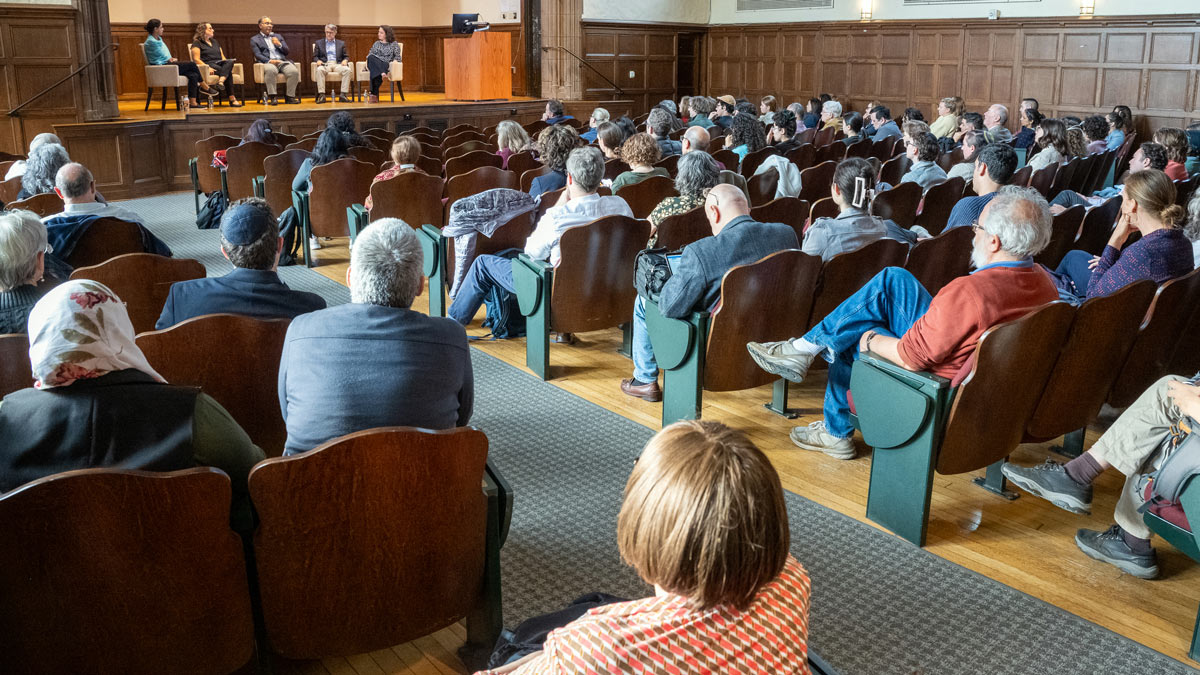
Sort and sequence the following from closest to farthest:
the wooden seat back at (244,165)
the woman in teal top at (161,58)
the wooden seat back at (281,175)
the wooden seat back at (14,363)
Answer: the wooden seat back at (14,363) → the wooden seat back at (281,175) → the wooden seat back at (244,165) → the woman in teal top at (161,58)

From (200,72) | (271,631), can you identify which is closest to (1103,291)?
(271,631)

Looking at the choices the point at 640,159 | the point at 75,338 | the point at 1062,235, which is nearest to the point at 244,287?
the point at 75,338

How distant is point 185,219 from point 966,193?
6.91 metres

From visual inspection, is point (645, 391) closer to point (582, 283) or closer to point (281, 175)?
point (582, 283)

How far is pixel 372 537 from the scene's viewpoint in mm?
2014

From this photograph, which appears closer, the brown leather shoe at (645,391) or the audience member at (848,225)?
the audience member at (848,225)

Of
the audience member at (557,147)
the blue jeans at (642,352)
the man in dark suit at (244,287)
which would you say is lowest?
the blue jeans at (642,352)

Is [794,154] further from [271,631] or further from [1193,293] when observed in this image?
[271,631]

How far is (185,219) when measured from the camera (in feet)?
29.3

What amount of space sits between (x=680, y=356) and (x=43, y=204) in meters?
3.59

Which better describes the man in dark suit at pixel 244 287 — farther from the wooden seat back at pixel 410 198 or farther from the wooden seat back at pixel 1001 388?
the wooden seat back at pixel 410 198

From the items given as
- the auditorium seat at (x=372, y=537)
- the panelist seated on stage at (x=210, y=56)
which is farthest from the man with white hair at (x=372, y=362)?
the panelist seated on stage at (x=210, y=56)

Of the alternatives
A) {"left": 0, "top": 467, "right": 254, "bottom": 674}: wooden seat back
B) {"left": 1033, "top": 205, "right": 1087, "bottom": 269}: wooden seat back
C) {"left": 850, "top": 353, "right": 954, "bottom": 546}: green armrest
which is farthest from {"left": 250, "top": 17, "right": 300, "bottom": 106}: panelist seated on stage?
{"left": 0, "top": 467, "right": 254, "bottom": 674}: wooden seat back

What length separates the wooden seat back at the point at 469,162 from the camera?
275 inches
